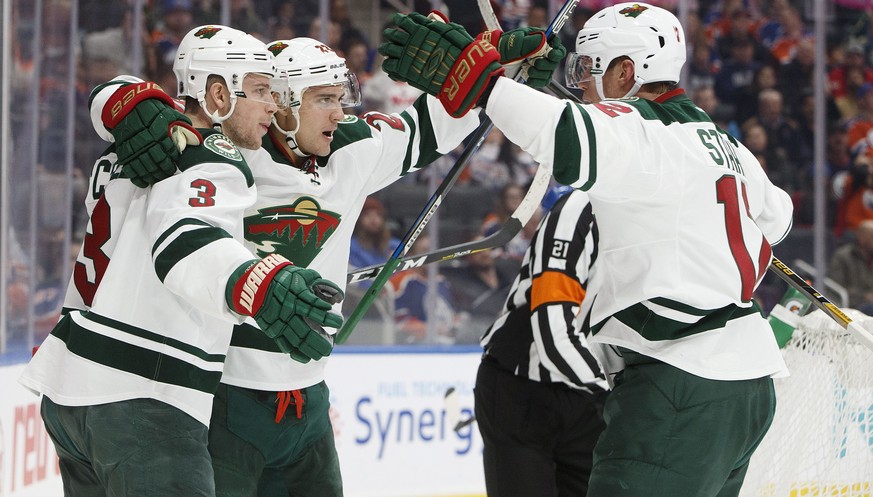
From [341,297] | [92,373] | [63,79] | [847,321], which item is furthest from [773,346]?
[63,79]

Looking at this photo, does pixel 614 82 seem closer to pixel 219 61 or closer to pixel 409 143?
pixel 409 143

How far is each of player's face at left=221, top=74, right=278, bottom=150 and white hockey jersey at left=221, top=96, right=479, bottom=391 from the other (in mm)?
72

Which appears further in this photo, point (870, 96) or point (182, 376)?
point (870, 96)

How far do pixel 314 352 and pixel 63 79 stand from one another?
316 cm

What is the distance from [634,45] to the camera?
2.13m

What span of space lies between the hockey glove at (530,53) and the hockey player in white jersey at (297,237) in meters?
0.01

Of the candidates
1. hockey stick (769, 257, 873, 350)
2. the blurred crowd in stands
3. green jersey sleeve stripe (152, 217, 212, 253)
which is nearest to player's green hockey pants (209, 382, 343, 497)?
green jersey sleeve stripe (152, 217, 212, 253)

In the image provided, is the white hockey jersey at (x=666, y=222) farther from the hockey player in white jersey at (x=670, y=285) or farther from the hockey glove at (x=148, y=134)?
the hockey glove at (x=148, y=134)

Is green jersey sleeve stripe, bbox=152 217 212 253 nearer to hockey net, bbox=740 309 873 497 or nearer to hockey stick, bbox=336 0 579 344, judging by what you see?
hockey stick, bbox=336 0 579 344

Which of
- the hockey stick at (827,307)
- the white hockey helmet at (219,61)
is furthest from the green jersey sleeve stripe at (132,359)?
the hockey stick at (827,307)

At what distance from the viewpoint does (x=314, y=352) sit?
156 cm

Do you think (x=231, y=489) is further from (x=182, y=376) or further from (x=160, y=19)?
(x=160, y=19)

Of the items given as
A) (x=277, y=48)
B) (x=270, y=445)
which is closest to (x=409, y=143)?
(x=277, y=48)

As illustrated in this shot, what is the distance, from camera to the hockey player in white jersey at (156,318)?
163cm
